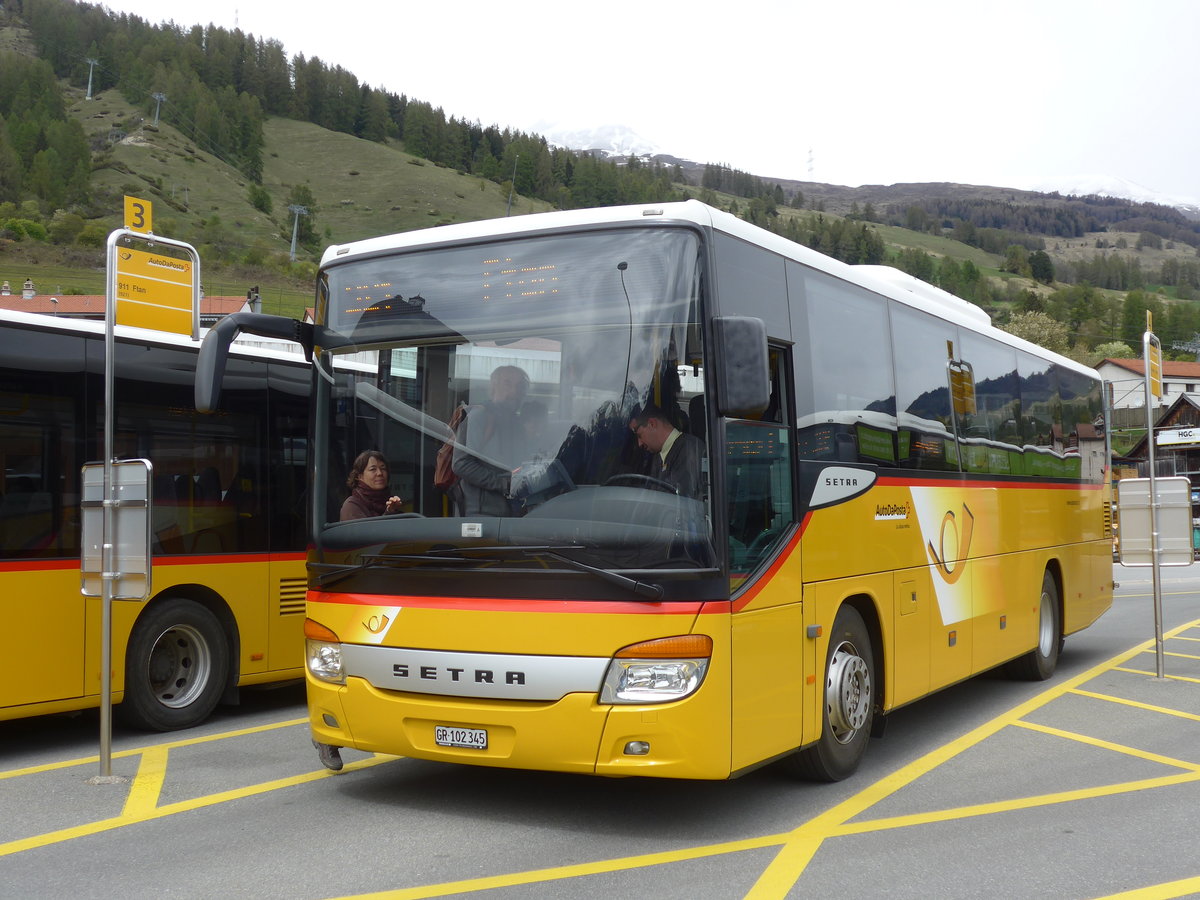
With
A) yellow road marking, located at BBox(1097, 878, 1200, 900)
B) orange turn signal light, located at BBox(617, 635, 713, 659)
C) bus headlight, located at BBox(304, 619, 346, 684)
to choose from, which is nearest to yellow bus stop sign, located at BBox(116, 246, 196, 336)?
bus headlight, located at BBox(304, 619, 346, 684)

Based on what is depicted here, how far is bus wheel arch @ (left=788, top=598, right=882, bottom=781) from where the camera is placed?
690 cm

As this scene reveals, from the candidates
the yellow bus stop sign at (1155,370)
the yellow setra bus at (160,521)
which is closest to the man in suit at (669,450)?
the yellow setra bus at (160,521)

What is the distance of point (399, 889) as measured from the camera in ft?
16.5

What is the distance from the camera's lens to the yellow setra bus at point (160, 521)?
311 inches

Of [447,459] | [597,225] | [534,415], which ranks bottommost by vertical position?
[447,459]

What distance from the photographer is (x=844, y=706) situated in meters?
7.05

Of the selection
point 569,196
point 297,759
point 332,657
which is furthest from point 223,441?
point 569,196

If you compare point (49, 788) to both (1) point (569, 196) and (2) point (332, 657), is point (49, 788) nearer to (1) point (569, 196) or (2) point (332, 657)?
(2) point (332, 657)

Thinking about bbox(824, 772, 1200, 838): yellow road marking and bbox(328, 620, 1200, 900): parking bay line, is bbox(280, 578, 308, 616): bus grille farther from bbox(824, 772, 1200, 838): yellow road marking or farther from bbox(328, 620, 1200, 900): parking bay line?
bbox(824, 772, 1200, 838): yellow road marking

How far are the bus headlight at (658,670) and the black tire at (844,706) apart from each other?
1487 mm

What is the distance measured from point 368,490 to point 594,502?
139cm

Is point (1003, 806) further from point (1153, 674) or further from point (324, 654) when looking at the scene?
point (1153, 674)

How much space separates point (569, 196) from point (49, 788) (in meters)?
103

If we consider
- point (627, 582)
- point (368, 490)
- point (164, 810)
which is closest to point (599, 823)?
point (627, 582)
